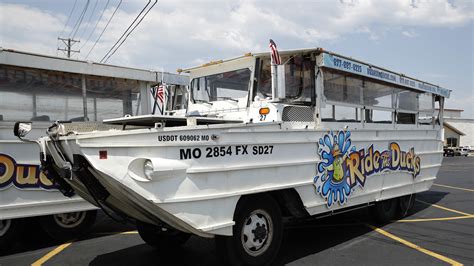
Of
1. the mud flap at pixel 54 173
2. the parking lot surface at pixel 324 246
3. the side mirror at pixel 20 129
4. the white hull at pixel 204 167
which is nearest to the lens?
the white hull at pixel 204 167

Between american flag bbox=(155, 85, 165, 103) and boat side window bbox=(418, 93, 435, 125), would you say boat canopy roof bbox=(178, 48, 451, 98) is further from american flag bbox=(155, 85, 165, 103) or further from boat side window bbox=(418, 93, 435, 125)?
american flag bbox=(155, 85, 165, 103)

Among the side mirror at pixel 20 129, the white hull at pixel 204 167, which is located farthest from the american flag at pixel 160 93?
the side mirror at pixel 20 129

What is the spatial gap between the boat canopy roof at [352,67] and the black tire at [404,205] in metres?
2.02

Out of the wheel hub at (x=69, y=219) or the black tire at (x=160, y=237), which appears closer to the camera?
the black tire at (x=160, y=237)

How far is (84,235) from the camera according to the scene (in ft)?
20.4

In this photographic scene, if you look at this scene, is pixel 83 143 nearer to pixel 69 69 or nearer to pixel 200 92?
pixel 200 92

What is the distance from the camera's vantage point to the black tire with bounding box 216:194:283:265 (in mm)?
3994

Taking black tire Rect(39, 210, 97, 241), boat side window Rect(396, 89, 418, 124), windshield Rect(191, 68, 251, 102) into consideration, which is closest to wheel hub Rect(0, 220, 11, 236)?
black tire Rect(39, 210, 97, 241)

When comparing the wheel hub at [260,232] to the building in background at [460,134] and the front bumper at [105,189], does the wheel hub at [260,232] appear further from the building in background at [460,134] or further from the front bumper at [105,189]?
the building in background at [460,134]

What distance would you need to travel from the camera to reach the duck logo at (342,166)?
16.3 feet

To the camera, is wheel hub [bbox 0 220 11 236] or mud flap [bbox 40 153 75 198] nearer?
mud flap [bbox 40 153 75 198]

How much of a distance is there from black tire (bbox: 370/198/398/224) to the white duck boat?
1.1 inches

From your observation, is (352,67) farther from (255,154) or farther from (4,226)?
(4,226)

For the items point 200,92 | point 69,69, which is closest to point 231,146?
point 200,92
